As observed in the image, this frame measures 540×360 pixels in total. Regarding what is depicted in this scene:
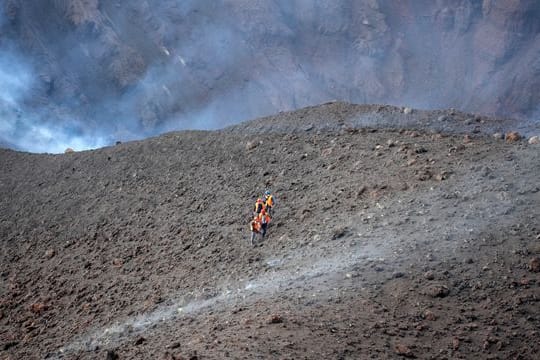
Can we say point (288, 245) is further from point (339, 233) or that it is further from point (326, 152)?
point (326, 152)

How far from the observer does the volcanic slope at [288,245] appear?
7.77m

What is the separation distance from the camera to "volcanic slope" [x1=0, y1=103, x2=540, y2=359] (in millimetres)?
7770

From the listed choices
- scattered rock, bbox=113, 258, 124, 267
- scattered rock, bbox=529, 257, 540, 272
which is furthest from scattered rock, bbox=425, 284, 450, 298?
scattered rock, bbox=113, 258, 124, 267

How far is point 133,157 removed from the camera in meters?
17.1

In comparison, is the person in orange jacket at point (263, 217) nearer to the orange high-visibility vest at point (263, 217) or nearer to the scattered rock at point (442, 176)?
the orange high-visibility vest at point (263, 217)

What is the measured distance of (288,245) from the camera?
35.8 ft

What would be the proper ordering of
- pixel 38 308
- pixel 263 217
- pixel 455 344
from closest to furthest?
pixel 455 344 → pixel 263 217 → pixel 38 308

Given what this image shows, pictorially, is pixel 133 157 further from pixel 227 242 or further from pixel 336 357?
pixel 336 357

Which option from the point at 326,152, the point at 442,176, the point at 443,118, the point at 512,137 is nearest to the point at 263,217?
the point at 442,176

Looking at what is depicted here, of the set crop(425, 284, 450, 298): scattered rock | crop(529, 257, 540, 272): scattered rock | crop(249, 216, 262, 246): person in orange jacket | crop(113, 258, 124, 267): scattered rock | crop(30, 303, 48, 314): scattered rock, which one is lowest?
crop(425, 284, 450, 298): scattered rock

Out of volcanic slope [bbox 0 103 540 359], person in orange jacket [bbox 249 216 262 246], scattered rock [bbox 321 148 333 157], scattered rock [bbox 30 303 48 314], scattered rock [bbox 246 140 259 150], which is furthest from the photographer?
scattered rock [bbox 246 140 259 150]

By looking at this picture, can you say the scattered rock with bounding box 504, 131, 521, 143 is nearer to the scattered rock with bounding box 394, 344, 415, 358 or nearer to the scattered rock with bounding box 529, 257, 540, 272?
the scattered rock with bounding box 529, 257, 540, 272

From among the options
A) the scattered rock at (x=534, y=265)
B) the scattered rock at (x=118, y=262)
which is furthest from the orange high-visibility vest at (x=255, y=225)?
the scattered rock at (x=534, y=265)

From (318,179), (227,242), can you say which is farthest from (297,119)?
(227,242)
